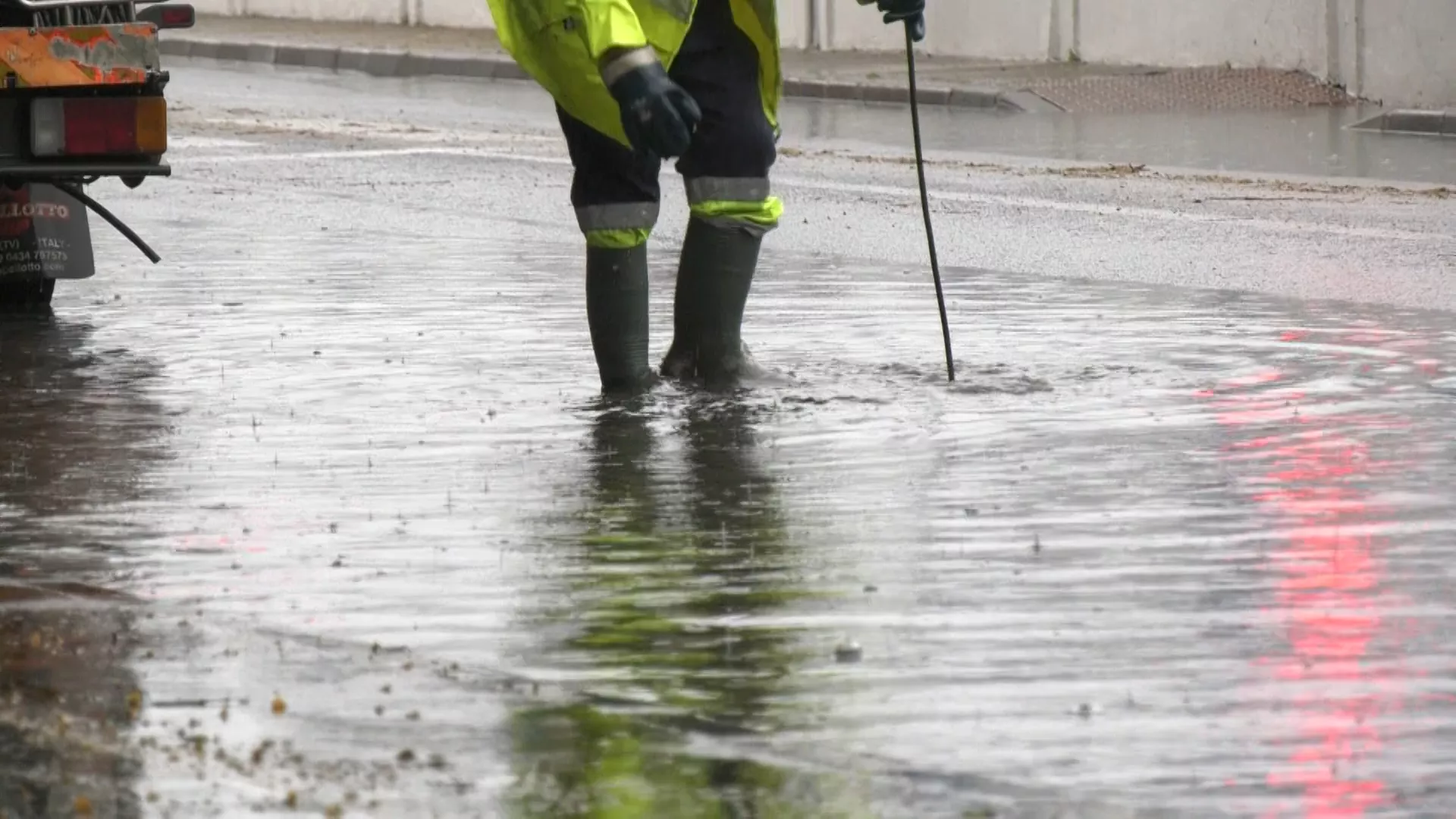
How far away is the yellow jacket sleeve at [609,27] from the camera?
6059mm

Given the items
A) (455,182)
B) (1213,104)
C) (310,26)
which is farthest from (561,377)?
(310,26)

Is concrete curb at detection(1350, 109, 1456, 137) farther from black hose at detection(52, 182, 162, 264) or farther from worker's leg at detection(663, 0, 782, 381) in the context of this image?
worker's leg at detection(663, 0, 782, 381)

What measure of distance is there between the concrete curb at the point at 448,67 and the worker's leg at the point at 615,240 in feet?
39.4

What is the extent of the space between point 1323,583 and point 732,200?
2367mm

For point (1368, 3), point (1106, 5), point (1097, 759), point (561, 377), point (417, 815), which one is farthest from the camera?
point (1106, 5)

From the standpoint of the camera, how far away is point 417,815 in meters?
3.37

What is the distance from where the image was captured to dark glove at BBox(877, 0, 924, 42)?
6707mm

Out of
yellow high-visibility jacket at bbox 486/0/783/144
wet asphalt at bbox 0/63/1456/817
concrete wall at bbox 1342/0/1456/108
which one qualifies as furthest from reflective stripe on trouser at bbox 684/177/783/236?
concrete wall at bbox 1342/0/1456/108

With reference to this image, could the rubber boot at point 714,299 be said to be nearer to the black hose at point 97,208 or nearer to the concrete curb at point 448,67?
the black hose at point 97,208

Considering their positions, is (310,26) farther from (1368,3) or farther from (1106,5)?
(1368,3)

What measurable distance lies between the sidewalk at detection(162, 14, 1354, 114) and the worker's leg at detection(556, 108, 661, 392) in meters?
11.8

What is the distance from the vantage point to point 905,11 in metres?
6.73

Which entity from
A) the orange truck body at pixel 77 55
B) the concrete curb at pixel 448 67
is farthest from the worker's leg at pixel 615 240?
the concrete curb at pixel 448 67

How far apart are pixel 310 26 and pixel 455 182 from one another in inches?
596
